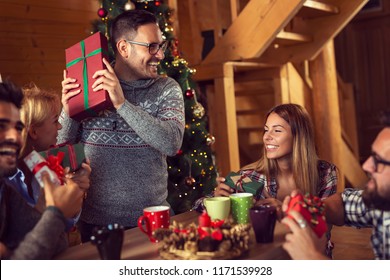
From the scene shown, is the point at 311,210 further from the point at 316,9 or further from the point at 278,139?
the point at 316,9

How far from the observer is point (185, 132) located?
10.3 ft

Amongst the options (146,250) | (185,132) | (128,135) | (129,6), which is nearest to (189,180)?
(185,132)

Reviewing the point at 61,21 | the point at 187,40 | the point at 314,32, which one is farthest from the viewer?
the point at 187,40

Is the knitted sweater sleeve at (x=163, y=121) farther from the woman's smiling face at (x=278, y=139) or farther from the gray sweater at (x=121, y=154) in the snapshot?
the woman's smiling face at (x=278, y=139)

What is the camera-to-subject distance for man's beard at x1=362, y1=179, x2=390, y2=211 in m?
1.03

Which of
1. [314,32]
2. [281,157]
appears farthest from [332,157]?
[281,157]

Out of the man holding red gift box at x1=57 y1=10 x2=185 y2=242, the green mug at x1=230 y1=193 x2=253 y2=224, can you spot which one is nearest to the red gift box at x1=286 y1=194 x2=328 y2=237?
the green mug at x1=230 y1=193 x2=253 y2=224

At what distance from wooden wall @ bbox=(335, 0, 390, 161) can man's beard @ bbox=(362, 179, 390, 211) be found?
489cm

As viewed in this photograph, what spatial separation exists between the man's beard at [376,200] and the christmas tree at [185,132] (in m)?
1.98

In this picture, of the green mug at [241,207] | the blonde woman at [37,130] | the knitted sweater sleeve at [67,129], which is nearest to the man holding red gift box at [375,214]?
the green mug at [241,207]
